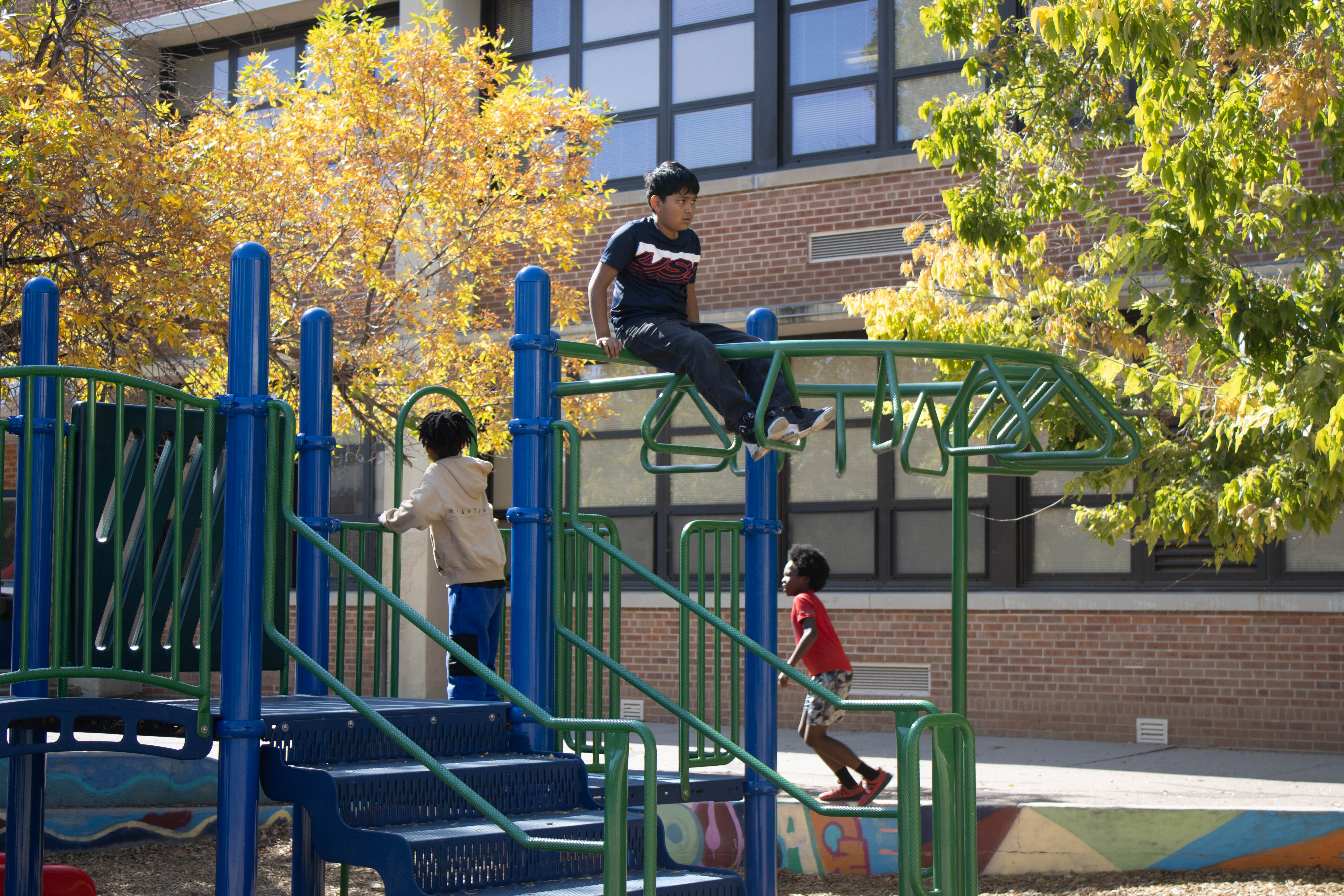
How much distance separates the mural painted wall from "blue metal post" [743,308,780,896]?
120cm

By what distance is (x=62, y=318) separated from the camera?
29.5 feet

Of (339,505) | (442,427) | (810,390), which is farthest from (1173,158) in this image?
(339,505)

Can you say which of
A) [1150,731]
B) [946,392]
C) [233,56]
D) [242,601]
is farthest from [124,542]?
[233,56]

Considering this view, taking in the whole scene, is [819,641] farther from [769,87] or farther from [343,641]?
[769,87]

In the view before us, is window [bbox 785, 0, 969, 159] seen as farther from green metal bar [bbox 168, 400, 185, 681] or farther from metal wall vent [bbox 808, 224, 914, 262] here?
green metal bar [bbox 168, 400, 185, 681]

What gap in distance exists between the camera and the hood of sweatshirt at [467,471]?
19.9ft

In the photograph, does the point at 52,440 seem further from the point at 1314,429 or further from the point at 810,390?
the point at 1314,429

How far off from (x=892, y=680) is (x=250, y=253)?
A: 30.1ft

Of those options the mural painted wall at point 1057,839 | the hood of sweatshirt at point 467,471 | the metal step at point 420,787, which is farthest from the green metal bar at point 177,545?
the mural painted wall at point 1057,839

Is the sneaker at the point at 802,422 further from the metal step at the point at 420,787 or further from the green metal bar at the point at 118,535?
the green metal bar at the point at 118,535

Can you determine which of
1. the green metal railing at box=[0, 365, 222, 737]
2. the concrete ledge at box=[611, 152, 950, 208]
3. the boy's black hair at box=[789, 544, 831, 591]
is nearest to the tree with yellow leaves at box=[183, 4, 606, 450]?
the concrete ledge at box=[611, 152, 950, 208]

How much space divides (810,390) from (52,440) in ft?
8.99

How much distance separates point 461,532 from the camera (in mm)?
6133

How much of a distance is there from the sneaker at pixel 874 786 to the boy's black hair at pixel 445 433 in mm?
3332
